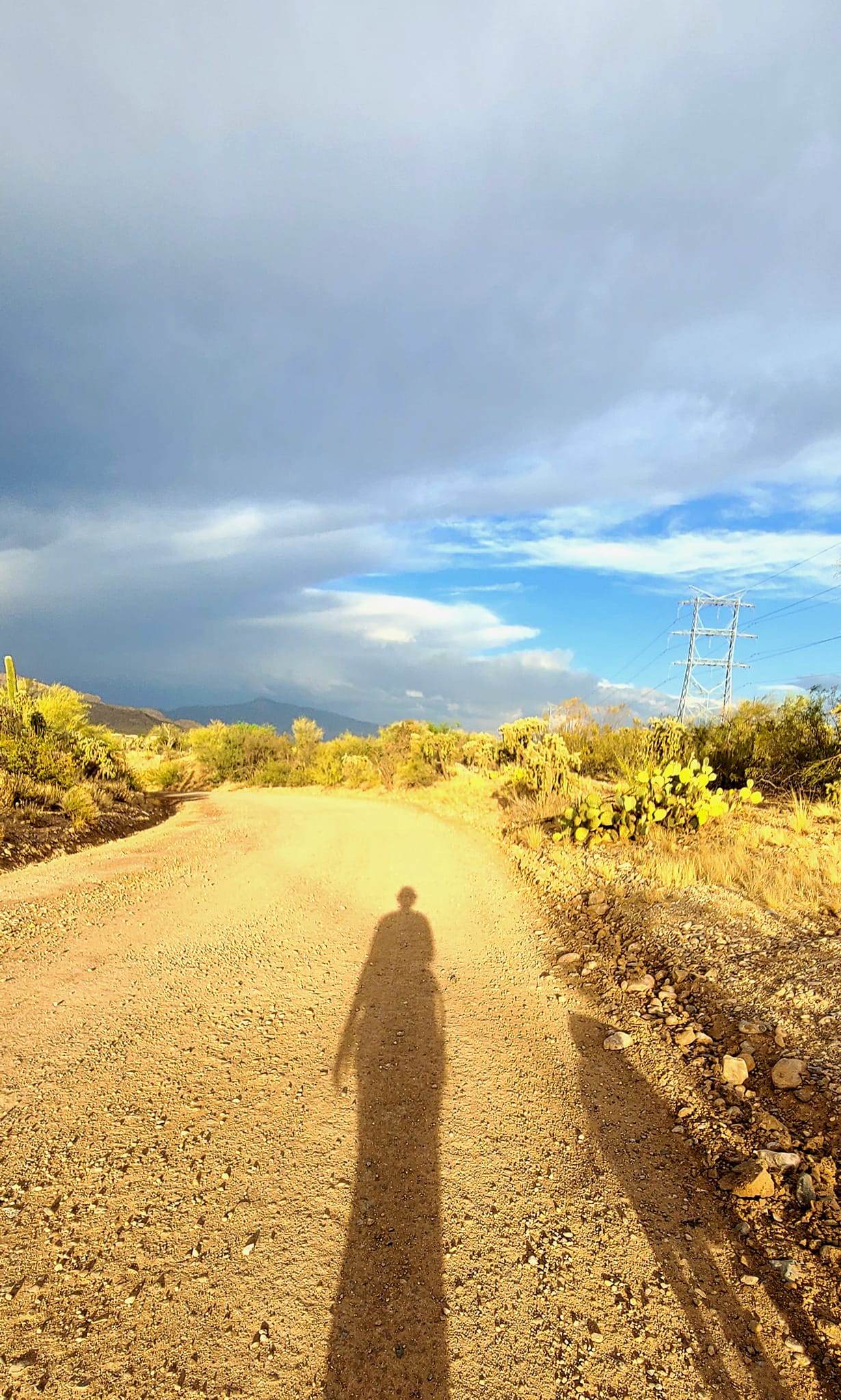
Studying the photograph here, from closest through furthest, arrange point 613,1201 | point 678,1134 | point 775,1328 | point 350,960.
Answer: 1. point 775,1328
2. point 613,1201
3. point 678,1134
4. point 350,960

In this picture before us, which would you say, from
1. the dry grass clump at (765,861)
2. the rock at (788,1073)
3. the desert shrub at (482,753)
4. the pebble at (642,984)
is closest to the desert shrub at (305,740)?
the desert shrub at (482,753)

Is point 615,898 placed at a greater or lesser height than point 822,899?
lesser

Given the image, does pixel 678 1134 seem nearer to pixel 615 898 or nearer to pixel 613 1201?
pixel 613 1201

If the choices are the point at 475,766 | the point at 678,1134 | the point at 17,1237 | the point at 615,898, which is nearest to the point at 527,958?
the point at 615,898

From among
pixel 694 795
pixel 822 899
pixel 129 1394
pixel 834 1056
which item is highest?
pixel 694 795

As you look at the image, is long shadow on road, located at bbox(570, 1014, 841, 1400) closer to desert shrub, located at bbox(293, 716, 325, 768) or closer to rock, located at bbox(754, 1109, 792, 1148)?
rock, located at bbox(754, 1109, 792, 1148)

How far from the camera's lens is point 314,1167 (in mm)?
3322

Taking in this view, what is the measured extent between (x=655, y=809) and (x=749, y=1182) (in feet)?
21.6

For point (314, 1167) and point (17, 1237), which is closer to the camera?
point (17, 1237)

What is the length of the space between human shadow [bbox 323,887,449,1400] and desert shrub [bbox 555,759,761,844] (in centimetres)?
503

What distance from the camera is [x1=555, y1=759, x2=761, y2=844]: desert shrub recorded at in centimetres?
955

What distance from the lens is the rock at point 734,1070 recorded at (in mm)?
4156

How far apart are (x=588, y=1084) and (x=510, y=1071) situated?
0.55 meters

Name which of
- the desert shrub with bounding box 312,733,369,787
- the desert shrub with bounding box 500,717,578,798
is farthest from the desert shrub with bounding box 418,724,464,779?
the desert shrub with bounding box 500,717,578,798
